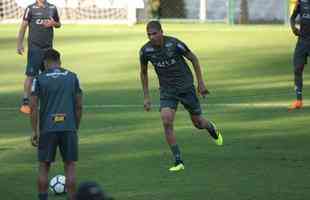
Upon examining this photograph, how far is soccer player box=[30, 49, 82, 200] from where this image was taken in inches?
413

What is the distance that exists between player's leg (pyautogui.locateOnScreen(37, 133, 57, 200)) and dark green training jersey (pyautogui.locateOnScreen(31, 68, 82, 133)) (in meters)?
0.08

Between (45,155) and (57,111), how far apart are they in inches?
18.5

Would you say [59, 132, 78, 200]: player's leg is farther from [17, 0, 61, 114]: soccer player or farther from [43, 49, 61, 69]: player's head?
[17, 0, 61, 114]: soccer player

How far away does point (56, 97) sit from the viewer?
10.5m

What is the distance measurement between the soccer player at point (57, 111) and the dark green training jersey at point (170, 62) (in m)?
2.96

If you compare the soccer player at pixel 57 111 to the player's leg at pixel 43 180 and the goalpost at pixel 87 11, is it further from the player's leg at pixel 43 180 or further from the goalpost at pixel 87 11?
the goalpost at pixel 87 11

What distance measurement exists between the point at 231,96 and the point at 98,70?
23.4 feet

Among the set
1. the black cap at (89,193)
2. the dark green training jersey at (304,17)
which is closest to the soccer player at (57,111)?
the black cap at (89,193)

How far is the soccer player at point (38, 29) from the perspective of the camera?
62.7 ft

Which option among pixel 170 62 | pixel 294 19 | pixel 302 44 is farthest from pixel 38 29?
pixel 170 62

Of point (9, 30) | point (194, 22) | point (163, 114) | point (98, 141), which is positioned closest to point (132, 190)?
point (163, 114)

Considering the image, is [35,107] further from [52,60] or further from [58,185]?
[58,185]

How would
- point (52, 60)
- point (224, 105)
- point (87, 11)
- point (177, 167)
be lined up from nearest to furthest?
point (52, 60), point (177, 167), point (224, 105), point (87, 11)

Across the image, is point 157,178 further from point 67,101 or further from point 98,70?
point 98,70
